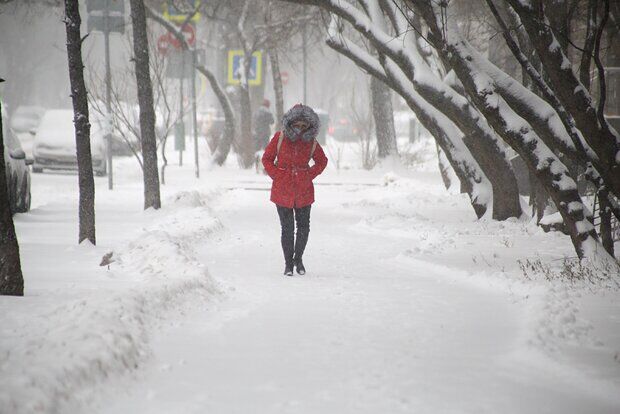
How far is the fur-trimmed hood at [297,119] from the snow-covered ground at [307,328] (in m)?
1.47

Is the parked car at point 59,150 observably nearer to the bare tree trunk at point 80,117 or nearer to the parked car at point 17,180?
the parked car at point 17,180

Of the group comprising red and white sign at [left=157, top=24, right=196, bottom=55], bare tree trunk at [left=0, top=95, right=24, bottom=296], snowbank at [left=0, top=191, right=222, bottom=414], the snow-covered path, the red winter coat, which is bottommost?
the snow-covered path

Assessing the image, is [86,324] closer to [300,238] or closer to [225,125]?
[300,238]

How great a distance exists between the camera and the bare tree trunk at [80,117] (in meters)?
7.70

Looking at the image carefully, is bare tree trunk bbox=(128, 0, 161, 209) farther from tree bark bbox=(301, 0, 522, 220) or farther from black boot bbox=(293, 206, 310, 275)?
black boot bbox=(293, 206, 310, 275)

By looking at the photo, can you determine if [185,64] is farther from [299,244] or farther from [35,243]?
[299,244]

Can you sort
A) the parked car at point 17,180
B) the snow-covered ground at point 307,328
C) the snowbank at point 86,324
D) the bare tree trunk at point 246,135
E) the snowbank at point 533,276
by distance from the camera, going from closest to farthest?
the snowbank at point 86,324 < the snow-covered ground at point 307,328 < the snowbank at point 533,276 < the parked car at point 17,180 < the bare tree trunk at point 246,135

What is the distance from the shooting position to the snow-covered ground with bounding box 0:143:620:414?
354 centimetres

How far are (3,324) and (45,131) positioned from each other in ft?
57.8

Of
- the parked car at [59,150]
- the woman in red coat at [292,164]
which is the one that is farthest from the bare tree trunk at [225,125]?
the woman in red coat at [292,164]

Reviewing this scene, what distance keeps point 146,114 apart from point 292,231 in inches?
204

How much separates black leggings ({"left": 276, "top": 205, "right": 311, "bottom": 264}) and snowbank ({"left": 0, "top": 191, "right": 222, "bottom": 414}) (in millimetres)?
1008

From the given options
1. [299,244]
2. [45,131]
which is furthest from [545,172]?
[45,131]

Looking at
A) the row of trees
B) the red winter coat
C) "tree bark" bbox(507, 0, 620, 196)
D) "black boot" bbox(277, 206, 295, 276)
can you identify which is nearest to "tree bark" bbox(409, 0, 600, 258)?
the row of trees
